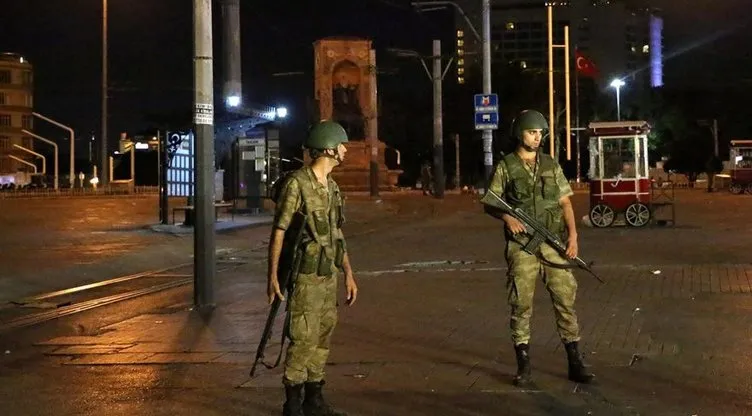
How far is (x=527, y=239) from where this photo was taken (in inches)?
282

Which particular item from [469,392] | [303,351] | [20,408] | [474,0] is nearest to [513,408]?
[469,392]

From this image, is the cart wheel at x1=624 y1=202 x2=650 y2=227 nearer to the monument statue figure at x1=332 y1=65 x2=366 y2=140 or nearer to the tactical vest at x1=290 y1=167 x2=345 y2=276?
the tactical vest at x1=290 y1=167 x2=345 y2=276

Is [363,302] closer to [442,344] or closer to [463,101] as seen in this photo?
[442,344]

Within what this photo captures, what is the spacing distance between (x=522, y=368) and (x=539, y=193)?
4.30 ft

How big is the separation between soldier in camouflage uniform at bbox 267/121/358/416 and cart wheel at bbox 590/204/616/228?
709 inches

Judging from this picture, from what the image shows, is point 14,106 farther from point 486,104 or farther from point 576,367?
point 576,367

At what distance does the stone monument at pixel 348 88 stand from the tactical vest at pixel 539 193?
43208 mm

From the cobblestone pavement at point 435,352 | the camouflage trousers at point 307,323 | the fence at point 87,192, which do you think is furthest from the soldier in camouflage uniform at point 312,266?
the fence at point 87,192

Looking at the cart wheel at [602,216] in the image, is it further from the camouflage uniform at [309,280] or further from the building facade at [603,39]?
the building facade at [603,39]

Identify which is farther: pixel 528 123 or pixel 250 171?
pixel 250 171

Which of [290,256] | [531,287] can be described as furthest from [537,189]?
[290,256]

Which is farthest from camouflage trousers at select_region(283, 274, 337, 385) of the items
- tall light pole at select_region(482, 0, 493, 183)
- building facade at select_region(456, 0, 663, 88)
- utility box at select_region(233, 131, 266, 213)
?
Result: building facade at select_region(456, 0, 663, 88)

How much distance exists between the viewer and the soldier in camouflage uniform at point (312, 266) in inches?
244

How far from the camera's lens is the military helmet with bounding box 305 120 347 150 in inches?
248
